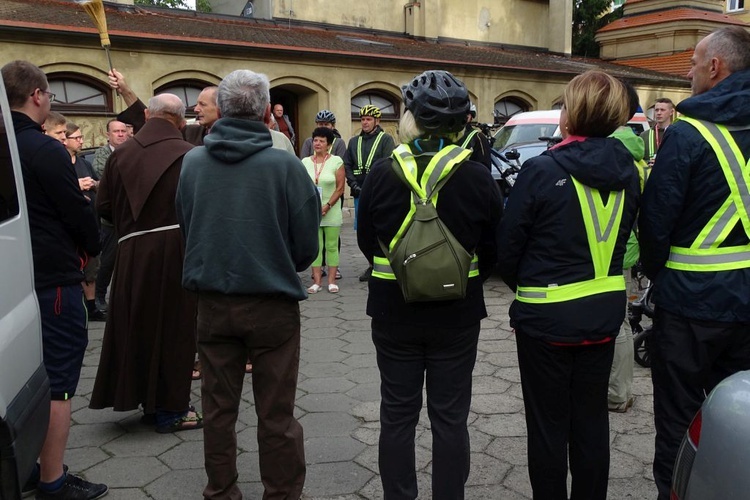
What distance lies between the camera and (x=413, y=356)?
293cm

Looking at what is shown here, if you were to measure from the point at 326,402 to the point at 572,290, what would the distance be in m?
2.40

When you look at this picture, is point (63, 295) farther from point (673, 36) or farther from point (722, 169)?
point (673, 36)

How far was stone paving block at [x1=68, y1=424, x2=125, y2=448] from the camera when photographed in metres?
4.05

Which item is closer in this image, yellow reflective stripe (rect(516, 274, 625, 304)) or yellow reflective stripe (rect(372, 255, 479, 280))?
yellow reflective stripe (rect(516, 274, 625, 304))

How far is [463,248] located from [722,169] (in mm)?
1057

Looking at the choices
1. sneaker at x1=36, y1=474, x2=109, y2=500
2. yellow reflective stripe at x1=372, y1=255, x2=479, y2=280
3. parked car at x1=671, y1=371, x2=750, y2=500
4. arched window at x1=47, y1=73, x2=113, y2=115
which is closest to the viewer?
parked car at x1=671, y1=371, x2=750, y2=500

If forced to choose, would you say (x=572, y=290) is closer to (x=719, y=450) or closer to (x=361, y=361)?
(x=719, y=450)

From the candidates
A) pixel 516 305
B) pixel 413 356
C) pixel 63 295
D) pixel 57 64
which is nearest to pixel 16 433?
pixel 63 295

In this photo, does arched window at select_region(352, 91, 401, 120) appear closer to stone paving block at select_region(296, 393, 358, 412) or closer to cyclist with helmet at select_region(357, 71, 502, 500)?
stone paving block at select_region(296, 393, 358, 412)

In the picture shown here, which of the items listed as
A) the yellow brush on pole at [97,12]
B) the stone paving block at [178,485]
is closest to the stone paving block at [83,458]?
the stone paving block at [178,485]

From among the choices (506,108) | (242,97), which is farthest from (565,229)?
(506,108)

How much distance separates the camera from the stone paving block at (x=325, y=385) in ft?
16.1

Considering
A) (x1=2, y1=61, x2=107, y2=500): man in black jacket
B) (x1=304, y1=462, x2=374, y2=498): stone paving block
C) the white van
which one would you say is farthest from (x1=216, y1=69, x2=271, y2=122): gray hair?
the white van

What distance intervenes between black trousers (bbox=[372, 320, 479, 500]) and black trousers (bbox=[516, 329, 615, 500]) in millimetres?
265
